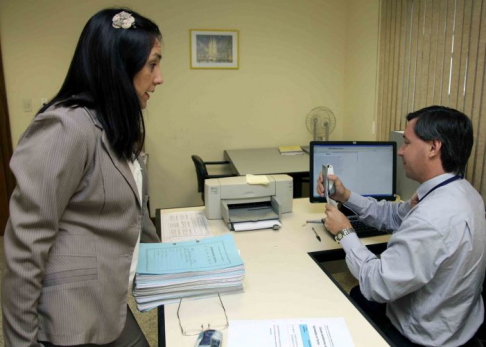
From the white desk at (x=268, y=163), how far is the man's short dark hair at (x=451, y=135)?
1816 millimetres

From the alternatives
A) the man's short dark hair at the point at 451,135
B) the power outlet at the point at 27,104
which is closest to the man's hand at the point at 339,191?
the man's short dark hair at the point at 451,135

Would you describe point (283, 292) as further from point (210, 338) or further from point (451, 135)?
point (451, 135)

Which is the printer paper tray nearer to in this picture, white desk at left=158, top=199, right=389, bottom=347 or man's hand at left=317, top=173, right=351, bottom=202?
white desk at left=158, top=199, right=389, bottom=347

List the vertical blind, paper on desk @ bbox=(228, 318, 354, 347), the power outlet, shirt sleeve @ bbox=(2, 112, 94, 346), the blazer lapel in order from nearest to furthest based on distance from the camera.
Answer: shirt sleeve @ bbox=(2, 112, 94, 346) → the blazer lapel → paper on desk @ bbox=(228, 318, 354, 347) → the vertical blind → the power outlet

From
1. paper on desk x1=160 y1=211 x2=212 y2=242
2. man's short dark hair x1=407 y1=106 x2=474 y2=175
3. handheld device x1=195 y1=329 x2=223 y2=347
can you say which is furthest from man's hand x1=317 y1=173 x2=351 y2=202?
handheld device x1=195 y1=329 x2=223 y2=347

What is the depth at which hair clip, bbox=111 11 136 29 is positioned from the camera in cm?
95

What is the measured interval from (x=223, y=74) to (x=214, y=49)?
26 cm

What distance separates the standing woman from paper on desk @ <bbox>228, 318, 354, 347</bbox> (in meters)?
0.34

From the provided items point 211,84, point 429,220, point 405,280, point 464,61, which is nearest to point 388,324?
point 405,280

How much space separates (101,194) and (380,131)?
9.44 ft

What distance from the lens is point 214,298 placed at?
1.28 meters

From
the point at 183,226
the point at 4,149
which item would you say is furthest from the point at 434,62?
the point at 4,149

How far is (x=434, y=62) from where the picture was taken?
250cm

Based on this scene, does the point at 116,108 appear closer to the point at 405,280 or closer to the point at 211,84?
the point at 405,280
